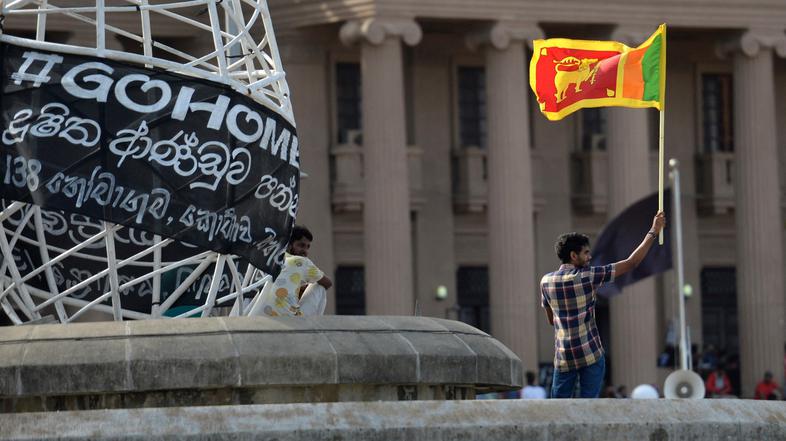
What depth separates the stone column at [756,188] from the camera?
43719mm

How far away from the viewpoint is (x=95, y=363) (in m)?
11.3

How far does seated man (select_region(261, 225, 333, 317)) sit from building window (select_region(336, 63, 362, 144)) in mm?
29253

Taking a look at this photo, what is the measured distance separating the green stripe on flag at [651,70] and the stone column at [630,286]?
2604 cm

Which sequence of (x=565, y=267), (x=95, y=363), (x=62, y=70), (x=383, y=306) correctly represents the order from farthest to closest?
(x=383, y=306), (x=565, y=267), (x=62, y=70), (x=95, y=363)

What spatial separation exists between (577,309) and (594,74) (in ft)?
9.28

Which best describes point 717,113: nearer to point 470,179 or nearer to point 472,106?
point 472,106

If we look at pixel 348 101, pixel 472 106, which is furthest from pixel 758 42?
pixel 348 101

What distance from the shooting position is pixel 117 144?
41.8 ft

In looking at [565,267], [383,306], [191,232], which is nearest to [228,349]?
[191,232]

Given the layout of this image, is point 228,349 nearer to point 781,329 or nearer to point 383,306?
point 383,306

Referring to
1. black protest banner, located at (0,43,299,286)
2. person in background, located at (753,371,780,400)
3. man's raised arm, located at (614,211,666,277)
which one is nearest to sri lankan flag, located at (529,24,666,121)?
man's raised arm, located at (614,211,666,277)

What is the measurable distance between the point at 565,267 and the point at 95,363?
12.1 ft

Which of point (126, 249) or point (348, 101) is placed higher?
point (348, 101)

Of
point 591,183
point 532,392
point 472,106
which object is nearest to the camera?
point 532,392
